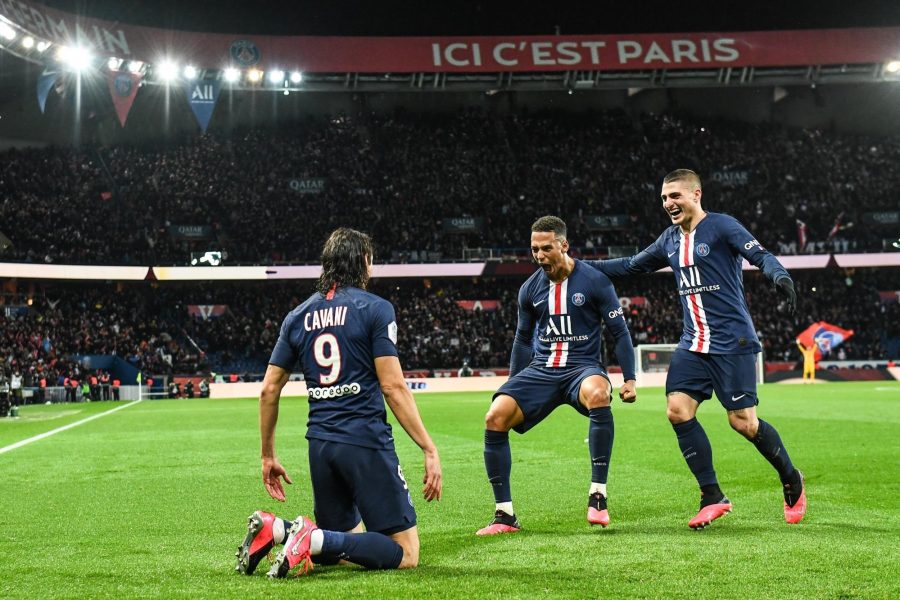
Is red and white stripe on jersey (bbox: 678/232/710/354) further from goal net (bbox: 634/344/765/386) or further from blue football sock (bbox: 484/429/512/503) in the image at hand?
goal net (bbox: 634/344/765/386)

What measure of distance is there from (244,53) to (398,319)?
1481 centimetres

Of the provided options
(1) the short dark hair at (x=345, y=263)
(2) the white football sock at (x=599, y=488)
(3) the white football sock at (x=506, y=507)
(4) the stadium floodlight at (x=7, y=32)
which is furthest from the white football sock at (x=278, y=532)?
(4) the stadium floodlight at (x=7, y=32)

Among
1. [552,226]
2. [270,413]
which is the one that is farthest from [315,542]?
[552,226]

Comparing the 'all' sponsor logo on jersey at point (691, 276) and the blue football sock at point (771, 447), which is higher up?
the 'all' sponsor logo on jersey at point (691, 276)

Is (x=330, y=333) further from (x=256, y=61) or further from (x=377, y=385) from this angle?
(x=256, y=61)

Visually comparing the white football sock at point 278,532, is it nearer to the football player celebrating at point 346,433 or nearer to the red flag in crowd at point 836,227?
the football player celebrating at point 346,433

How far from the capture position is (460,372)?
4144cm

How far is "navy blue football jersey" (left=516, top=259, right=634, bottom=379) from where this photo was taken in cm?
718

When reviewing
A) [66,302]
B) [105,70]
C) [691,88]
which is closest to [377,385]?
[105,70]

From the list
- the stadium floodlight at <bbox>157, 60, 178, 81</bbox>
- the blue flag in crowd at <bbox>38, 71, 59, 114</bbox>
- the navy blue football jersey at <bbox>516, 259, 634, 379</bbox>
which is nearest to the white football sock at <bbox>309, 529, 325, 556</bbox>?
the navy blue football jersey at <bbox>516, 259, 634, 379</bbox>

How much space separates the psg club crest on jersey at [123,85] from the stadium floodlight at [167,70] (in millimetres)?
2245

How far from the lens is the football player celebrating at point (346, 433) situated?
4.84m

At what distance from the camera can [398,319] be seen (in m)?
46.2

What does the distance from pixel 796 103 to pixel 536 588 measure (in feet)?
182
